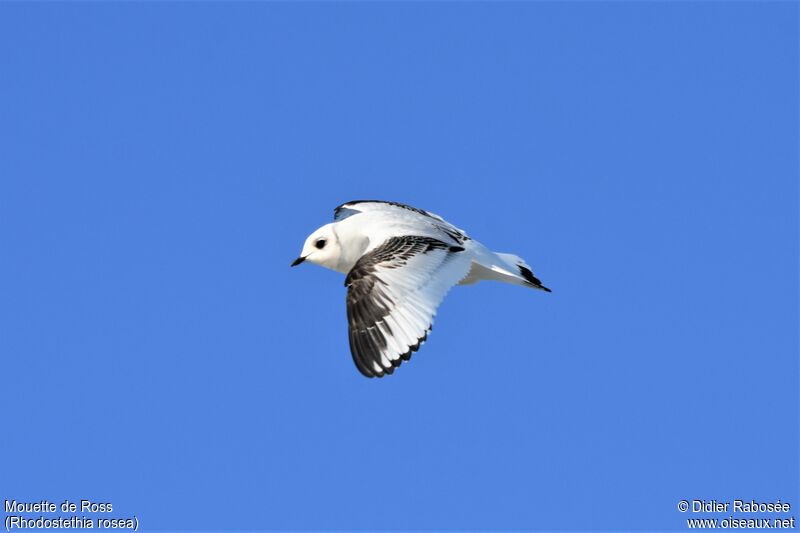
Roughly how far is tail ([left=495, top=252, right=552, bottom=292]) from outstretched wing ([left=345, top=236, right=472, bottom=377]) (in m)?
1.31

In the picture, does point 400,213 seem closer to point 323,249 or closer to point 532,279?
point 323,249

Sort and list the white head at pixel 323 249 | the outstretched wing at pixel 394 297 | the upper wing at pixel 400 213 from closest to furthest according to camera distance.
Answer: the outstretched wing at pixel 394 297 → the white head at pixel 323 249 → the upper wing at pixel 400 213

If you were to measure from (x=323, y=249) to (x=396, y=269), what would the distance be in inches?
75.6

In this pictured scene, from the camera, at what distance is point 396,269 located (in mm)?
16312

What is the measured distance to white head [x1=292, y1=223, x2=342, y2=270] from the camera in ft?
58.7

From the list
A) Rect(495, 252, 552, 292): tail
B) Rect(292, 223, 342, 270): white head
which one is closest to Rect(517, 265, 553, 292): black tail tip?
Rect(495, 252, 552, 292): tail

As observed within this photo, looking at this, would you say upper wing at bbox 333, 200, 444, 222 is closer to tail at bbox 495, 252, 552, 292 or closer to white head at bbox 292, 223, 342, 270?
tail at bbox 495, 252, 552, 292

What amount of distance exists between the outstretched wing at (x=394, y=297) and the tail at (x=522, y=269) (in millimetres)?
1307

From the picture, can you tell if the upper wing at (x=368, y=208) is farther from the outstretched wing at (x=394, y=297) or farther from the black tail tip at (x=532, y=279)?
the outstretched wing at (x=394, y=297)

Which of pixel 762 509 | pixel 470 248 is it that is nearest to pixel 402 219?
pixel 470 248

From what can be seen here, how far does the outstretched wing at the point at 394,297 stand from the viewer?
1548 centimetres

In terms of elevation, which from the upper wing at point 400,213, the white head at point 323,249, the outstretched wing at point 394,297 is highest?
the upper wing at point 400,213

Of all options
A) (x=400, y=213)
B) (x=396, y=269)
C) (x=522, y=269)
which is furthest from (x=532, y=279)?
(x=396, y=269)

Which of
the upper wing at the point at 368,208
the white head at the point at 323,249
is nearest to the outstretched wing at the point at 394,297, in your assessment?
the white head at the point at 323,249
